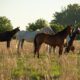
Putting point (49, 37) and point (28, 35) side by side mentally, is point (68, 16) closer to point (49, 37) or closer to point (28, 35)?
point (28, 35)

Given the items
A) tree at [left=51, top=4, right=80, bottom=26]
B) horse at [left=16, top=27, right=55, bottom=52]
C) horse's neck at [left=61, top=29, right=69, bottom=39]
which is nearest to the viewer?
horse's neck at [left=61, top=29, right=69, bottom=39]

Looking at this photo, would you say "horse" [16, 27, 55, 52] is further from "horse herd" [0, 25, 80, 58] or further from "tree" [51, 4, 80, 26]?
"tree" [51, 4, 80, 26]

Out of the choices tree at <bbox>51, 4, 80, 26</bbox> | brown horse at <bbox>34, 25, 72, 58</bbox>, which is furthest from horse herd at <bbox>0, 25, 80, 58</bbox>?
tree at <bbox>51, 4, 80, 26</bbox>

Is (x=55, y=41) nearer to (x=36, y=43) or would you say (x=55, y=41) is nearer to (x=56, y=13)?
(x=36, y=43)

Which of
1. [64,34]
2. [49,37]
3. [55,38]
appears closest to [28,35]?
[49,37]

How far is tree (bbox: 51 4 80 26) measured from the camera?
393ft

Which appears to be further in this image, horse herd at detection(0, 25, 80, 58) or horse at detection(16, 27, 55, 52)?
horse at detection(16, 27, 55, 52)

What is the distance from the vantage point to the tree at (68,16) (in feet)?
393

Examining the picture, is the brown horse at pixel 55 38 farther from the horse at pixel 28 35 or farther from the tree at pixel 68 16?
the tree at pixel 68 16

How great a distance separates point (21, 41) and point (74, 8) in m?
103

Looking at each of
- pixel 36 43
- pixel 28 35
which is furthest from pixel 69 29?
pixel 28 35

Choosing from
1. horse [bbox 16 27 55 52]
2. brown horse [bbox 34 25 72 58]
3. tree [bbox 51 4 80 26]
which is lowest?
brown horse [bbox 34 25 72 58]

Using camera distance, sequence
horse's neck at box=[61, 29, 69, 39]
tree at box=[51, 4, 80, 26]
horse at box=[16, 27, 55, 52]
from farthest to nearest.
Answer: tree at box=[51, 4, 80, 26]
horse at box=[16, 27, 55, 52]
horse's neck at box=[61, 29, 69, 39]

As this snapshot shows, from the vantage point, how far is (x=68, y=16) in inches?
4783
